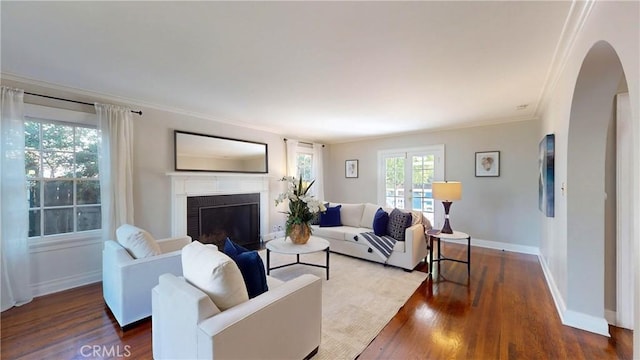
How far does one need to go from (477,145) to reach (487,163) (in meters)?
0.38

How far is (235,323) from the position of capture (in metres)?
1.27

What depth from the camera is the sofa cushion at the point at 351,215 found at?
456cm

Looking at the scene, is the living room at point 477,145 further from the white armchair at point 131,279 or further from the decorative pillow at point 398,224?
the decorative pillow at point 398,224

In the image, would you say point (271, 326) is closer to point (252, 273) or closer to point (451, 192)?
point (252, 273)

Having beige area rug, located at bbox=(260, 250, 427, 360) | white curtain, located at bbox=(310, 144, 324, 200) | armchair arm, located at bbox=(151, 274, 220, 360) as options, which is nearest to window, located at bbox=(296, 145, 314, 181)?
white curtain, located at bbox=(310, 144, 324, 200)

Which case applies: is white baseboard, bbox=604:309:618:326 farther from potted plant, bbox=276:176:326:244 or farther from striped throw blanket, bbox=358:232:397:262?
potted plant, bbox=276:176:326:244

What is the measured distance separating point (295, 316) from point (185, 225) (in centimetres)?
292

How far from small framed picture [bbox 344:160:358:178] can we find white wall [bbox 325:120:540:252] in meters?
1.23

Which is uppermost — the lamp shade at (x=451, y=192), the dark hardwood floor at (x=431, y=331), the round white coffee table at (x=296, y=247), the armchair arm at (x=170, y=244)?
the lamp shade at (x=451, y=192)

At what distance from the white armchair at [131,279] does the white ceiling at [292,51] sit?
1738 millimetres

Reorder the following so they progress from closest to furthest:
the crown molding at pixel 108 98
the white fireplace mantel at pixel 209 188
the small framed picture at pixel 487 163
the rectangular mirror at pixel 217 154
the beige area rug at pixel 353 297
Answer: the beige area rug at pixel 353 297 → the crown molding at pixel 108 98 → the white fireplace mantel at pixel 209 188 → the rectangular mirror at pixel 217 154 → the small framed picture at pixel 487 163

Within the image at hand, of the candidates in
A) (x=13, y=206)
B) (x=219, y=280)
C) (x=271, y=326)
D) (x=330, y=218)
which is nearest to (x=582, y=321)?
(x=271, y=326)

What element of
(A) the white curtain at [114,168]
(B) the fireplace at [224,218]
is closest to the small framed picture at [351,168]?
(B) the fireplace at [224,218]

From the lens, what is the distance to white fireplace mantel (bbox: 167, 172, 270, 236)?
376cm
